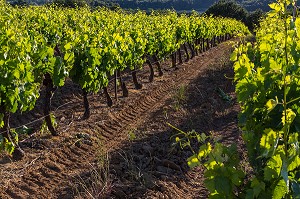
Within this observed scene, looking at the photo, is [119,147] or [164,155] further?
Result: [119,147]

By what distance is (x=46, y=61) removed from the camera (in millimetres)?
7051

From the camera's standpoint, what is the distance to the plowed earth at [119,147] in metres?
5.42

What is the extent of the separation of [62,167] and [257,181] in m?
4.27

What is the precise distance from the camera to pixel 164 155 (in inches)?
257

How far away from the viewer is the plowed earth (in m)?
5.42

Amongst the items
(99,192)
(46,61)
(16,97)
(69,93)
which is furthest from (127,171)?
(69,93)

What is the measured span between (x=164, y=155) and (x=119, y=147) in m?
0.95

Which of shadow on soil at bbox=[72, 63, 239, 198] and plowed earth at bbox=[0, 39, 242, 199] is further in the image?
plowed earth at bbox=[0, 39, 242, 199]

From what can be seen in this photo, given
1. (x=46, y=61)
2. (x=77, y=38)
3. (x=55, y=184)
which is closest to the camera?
(x=55, y=184)

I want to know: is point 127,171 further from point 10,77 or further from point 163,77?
point 163,77

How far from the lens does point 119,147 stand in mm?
7070

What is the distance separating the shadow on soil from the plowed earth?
13mm

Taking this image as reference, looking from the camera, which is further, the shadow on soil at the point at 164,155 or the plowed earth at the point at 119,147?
the plowed earth at the point at 119,147

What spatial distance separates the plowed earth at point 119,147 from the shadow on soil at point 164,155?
0.5 inches
